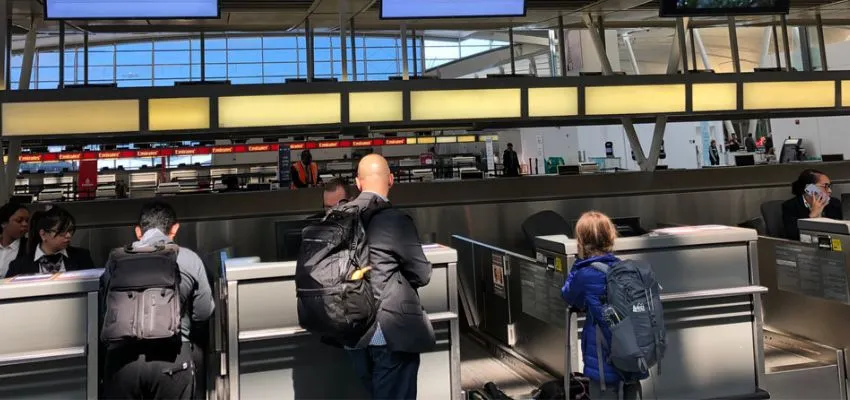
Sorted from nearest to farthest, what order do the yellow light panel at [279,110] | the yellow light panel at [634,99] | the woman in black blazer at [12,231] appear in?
the woman in black blazer at [12,231], the yellow light panel at [279,110], the yellow light panel at [634,99]

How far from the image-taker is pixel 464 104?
5.31m

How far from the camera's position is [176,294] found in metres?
2.33

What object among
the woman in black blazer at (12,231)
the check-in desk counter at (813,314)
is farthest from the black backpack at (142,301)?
the check-in desk counter at (813,314)

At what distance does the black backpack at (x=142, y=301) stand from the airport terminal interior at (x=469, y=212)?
0.57 m

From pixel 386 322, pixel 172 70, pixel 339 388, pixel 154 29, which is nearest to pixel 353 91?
pixel 154 29

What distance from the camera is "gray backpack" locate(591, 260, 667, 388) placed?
2.42 m

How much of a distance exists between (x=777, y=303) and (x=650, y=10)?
363 cm

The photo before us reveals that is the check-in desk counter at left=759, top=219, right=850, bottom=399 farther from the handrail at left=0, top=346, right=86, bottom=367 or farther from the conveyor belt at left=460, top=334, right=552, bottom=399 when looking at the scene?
the handrail at left=0, top=346, right=86, bottom=367

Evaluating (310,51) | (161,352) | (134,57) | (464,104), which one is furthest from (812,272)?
(134,57)

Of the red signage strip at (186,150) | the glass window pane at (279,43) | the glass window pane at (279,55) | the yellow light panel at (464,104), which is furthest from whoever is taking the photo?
the glass window pane at (279,55)

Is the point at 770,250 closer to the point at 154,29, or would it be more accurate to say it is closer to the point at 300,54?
the point at 154,29

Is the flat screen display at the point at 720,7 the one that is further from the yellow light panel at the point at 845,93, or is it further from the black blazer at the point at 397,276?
the black blazer at the point at 397,276

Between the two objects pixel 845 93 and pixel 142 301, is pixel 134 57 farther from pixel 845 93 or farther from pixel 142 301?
pixel 142 301

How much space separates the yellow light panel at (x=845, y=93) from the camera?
6.00 metres
